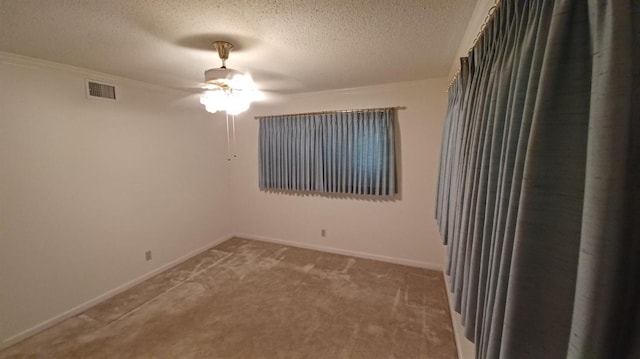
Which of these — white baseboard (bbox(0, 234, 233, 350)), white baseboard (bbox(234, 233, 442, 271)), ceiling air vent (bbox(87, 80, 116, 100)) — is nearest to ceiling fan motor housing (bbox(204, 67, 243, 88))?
ceiling air vent (bbox(87, 80, 116, 100))

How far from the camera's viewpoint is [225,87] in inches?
77.5

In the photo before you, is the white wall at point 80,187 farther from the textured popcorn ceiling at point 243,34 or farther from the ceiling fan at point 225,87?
the ceiling fan at point 225,87

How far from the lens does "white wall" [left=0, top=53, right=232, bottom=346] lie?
208cm

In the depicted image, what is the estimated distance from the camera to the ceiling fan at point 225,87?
1.83 m

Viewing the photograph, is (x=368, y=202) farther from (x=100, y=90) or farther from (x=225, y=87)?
(x=100, y=90)


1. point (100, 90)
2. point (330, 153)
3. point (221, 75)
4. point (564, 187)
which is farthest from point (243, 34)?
point (330, 153)

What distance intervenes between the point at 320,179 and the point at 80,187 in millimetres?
2670

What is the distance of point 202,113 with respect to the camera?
3.79 metres

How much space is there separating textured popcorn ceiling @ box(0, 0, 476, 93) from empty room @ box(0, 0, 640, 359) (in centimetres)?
2

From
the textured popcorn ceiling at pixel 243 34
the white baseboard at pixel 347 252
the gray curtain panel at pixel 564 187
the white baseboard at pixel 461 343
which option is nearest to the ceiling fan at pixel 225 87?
the textured popcorn ceiling at pixel 243 34

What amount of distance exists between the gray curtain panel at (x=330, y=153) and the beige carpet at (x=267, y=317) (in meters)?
1.16

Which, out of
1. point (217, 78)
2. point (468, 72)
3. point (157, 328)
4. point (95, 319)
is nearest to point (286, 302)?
point (157, 328)

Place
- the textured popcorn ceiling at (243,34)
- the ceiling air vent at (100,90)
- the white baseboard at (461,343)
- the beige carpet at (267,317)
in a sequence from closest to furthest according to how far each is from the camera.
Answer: the textured popcorn ceiling at (243,34), the white baseboard at (461,343), the beige carpet at (267,317), the ceiling air vent at (100,90)

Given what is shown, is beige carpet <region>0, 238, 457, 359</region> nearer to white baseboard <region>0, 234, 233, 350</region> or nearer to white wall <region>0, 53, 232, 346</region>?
white baseboard <region>0, 234, 233, 350</region>
